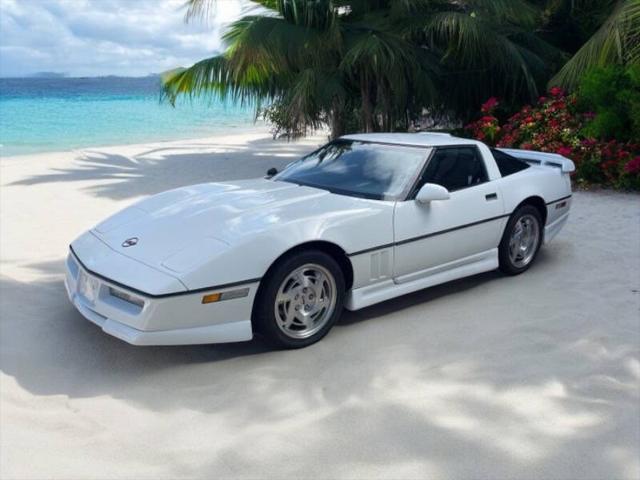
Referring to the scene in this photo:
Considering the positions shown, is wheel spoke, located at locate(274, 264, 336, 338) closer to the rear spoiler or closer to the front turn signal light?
the front turn signal light

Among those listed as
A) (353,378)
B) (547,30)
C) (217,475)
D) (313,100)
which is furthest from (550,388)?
(547,30)

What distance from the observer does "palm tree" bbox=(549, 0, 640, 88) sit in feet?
36.4

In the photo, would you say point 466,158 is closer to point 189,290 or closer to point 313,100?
point 189,290

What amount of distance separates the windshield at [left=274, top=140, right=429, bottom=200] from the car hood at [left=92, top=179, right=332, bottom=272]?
0.70 ft

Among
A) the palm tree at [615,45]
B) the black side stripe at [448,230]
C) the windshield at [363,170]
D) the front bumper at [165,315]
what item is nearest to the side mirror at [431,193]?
the windshield at [363,170]

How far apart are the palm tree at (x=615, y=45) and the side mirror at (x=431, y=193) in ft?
24.9

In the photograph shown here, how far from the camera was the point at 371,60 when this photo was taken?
11.6m

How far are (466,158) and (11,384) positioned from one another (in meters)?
3.84

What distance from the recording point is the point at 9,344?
14.4 feet

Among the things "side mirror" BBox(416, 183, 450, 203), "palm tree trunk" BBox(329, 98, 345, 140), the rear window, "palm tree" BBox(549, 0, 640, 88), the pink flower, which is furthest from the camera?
"palm tree trunk" BBox(329, 98, 345, 140)

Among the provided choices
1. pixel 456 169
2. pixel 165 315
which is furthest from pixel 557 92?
pixel 165 315

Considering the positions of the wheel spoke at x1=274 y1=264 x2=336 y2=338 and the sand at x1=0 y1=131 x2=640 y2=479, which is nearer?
the sand at x1=0 y1=131 x2=640 y2=479

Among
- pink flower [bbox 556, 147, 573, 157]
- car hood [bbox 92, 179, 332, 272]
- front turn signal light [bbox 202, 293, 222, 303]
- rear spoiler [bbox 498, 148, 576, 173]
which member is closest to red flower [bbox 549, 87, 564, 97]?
pink flower [bbox 556, 147, 573, 157]

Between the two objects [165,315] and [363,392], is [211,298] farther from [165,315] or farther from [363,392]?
[363,392]
